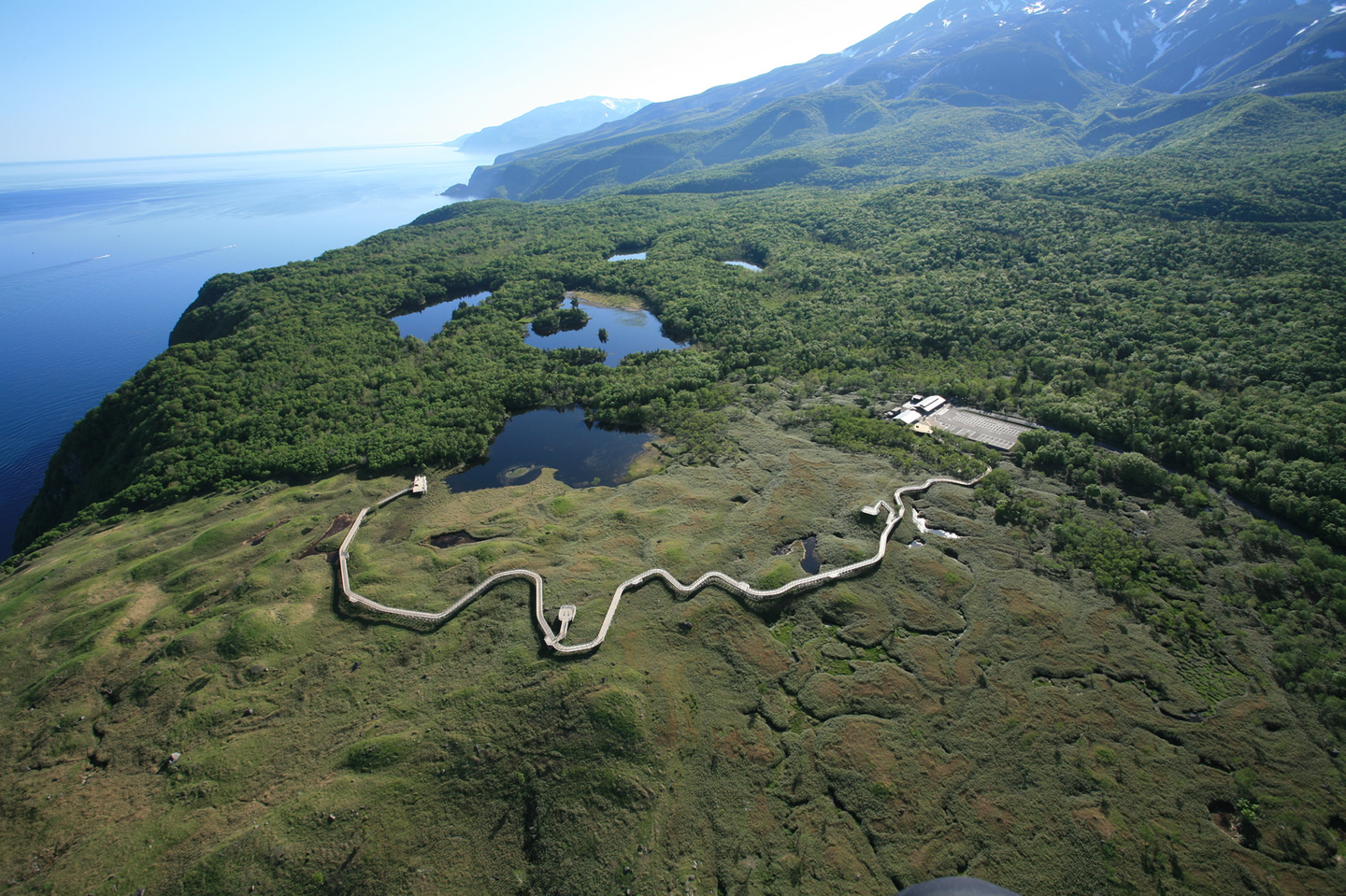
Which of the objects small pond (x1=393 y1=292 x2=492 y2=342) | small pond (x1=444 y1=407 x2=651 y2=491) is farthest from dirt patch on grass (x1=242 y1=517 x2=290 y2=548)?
small pond (x1=393 y1=292 x2=492 y2=342)

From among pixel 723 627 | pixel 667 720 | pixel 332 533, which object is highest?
pixel 332 533

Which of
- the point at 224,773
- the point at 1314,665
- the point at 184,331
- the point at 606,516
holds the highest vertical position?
the point at 184,331

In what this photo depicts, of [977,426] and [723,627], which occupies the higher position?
[723,627]

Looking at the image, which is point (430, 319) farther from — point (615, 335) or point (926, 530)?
point (926, 530)

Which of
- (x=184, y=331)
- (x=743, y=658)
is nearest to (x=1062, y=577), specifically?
(x=743, y=658)

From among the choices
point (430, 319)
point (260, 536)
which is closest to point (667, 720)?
point (260, 536)

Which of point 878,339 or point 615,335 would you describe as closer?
point 878,339

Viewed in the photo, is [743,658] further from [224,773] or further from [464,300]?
[464,300]
